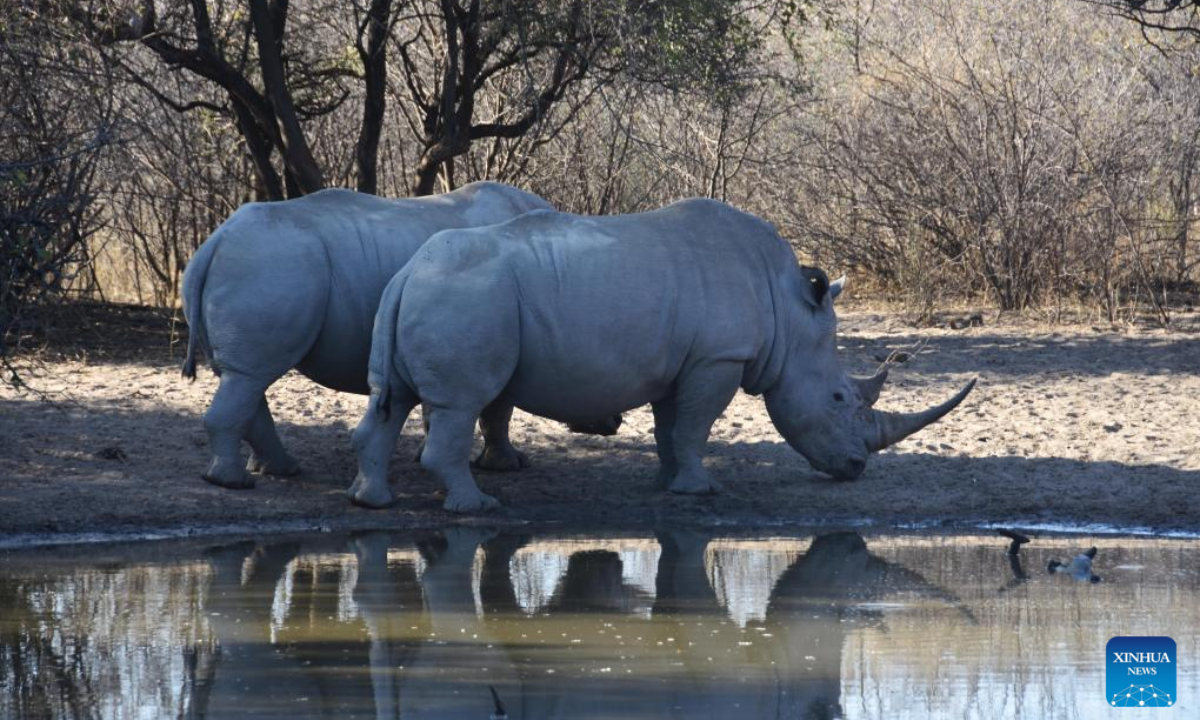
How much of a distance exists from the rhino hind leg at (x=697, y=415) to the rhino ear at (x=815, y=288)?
632 millimetres

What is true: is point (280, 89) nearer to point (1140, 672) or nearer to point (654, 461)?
point (654, 461)

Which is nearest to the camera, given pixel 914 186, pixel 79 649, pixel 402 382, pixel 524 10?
pixel 79 649

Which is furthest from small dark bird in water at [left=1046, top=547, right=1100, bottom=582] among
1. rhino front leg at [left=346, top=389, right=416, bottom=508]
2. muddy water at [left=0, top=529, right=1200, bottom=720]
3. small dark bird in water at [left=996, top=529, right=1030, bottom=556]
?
rhino front leg at [left=346, top=389, right=416, bottom=508]

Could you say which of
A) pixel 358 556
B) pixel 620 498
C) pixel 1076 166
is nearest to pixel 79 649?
pixel 358 556

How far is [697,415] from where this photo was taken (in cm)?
969

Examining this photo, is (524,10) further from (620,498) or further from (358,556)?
(358,556)

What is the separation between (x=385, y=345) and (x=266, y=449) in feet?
4.23

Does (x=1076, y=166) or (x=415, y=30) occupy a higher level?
(x=415, y=30)

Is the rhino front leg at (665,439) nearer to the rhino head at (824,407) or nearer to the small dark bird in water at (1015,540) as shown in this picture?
the rhino head at (824,407)

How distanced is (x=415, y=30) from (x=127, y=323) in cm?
489

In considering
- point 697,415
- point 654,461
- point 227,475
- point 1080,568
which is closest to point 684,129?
point 654,461

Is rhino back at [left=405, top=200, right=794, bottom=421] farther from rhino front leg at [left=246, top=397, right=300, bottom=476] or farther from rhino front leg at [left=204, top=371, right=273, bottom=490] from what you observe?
rhino front leg at [left=246, top=397, right=300, bottom=476]

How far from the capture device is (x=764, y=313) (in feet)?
32.2

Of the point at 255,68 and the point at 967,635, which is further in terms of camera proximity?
the point at 255,68
